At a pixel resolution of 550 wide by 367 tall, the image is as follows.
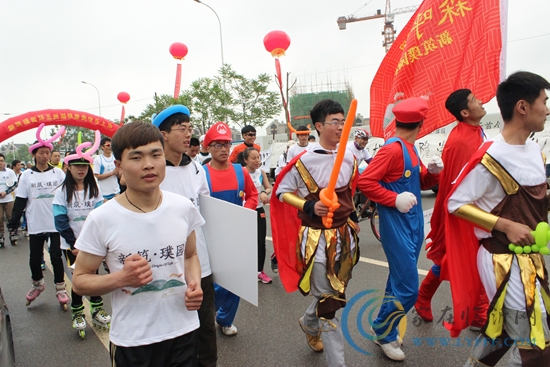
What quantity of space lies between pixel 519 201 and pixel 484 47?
172 cm

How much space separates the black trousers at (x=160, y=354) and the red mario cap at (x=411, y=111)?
2.09 m

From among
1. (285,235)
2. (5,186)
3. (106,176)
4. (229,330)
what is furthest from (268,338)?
(5,186)

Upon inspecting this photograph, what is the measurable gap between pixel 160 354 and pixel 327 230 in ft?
4.52

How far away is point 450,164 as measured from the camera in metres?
3.09

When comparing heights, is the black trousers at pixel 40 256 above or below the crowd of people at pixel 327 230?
below

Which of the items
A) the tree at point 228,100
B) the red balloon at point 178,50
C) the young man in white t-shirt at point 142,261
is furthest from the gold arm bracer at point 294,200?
the tree at point 228,100

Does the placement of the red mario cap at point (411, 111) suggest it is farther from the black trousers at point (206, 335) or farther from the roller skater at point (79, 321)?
the roller skater at point (79, 321)

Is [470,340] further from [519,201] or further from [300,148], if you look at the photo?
[300,148]

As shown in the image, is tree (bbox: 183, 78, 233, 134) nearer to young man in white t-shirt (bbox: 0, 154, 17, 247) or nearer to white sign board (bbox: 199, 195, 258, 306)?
young man in white t-shirt (bbox: 0, 154, 17, 247)

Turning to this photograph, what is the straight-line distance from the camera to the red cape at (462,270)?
2.27 metres

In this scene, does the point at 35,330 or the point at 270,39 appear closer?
the point at 35,330

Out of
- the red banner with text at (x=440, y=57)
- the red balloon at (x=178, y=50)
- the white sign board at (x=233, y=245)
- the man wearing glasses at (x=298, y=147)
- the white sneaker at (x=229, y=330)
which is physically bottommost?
the white sneaker at (x=229, y=330)

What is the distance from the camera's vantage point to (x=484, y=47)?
3131 mm

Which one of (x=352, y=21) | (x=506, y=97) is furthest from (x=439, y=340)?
(x=352, y=21)
